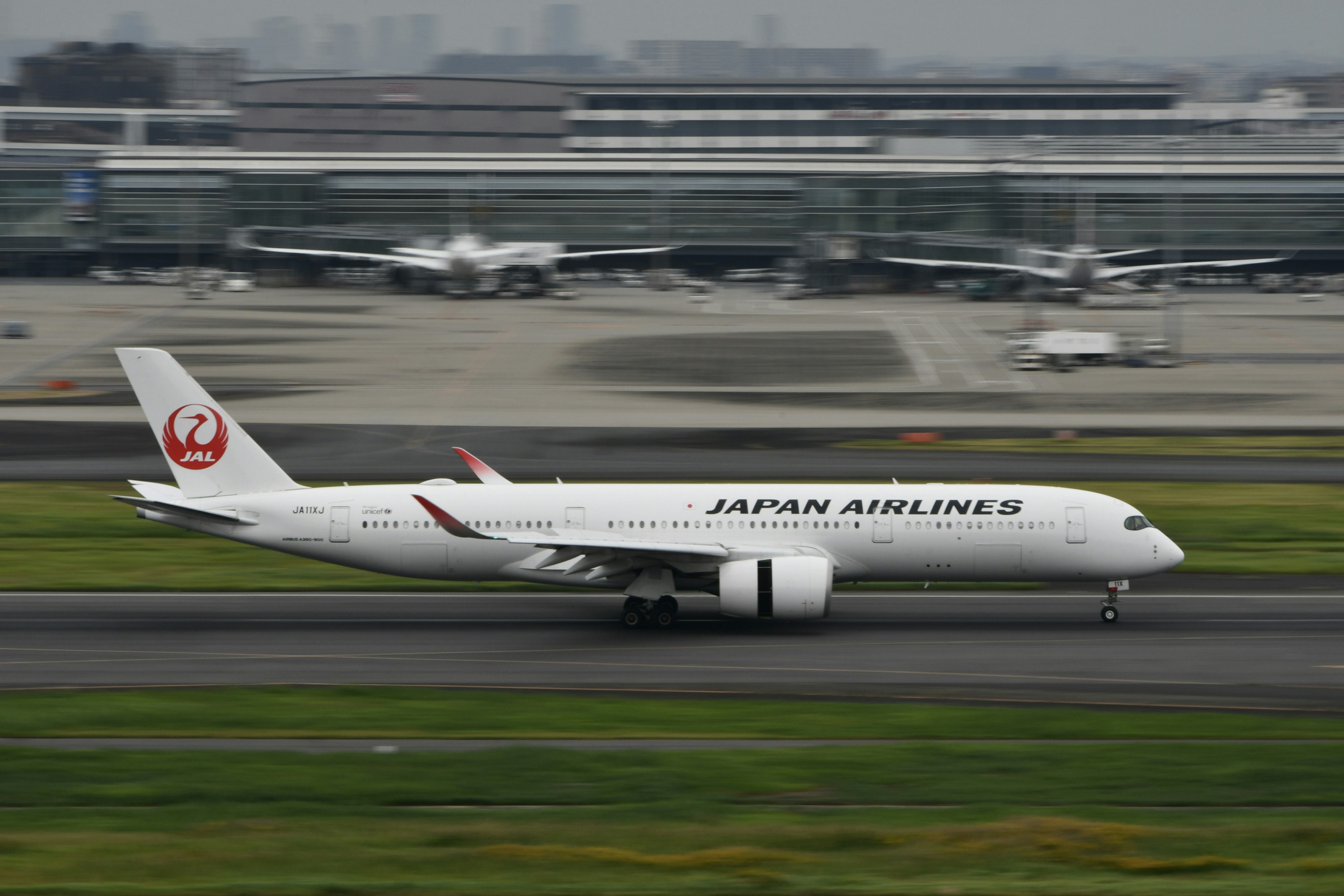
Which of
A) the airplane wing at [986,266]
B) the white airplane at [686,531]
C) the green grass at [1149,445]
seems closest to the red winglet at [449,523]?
the white airplane at [686,531]

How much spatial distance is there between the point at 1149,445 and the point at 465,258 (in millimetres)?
99441

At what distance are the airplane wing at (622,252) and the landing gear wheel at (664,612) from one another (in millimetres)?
126149

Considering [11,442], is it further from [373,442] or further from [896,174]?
[896,174]

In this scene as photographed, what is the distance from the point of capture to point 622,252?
586ft

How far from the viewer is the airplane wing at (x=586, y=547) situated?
35781 millimetres

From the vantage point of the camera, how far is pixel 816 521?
37688mm

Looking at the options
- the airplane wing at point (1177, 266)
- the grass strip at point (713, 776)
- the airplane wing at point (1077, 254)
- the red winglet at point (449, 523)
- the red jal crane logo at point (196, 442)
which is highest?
the airplane wing at point (1077, 254)

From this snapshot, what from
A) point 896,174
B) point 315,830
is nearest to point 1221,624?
point 315,830

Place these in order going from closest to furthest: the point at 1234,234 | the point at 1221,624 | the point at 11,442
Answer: the point at 1221,624
the point at 11,442
the point at 1234,234

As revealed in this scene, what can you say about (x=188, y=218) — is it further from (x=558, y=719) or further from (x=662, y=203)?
(x=558, y=719)

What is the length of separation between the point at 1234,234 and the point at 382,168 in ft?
367

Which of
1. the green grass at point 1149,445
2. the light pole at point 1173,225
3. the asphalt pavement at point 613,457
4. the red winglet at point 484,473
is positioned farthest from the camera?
the light pole at point 1173,225

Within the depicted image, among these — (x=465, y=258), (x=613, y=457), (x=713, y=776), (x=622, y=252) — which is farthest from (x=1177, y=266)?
(x=713, y=776)

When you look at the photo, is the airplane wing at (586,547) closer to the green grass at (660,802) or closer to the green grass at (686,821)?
the green grass at (660,802)
